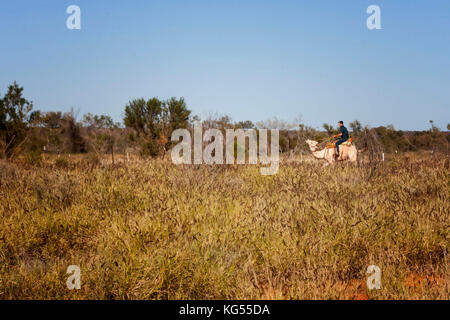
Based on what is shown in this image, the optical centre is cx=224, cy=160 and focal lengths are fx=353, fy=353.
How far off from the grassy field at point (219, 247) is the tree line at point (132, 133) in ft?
17.0

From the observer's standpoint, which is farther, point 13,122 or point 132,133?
point 132,133

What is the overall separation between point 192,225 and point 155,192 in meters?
2.09

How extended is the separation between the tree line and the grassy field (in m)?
5.19

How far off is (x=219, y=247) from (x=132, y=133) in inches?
1024

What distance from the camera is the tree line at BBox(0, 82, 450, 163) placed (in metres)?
15.1

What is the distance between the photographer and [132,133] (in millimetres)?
28719

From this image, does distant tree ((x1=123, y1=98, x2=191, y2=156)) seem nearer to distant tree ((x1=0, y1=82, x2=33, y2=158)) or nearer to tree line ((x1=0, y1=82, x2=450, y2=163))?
tree line ((x1=0, y1=82, x2=450, y2=163))
